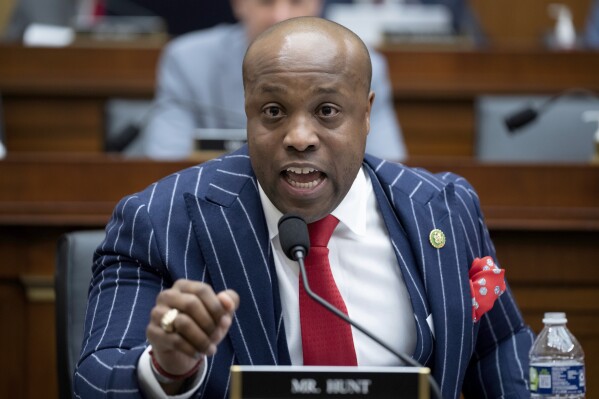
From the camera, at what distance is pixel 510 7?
664cm

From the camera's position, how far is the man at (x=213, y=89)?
3844 mm

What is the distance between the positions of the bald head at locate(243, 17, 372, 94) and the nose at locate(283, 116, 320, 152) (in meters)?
0.09

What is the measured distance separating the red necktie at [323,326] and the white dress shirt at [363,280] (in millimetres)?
29

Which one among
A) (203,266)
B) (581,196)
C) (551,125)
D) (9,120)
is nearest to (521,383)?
(203,266)

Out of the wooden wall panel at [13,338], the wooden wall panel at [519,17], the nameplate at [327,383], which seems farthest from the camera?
the wooden wall panel at [519,17]

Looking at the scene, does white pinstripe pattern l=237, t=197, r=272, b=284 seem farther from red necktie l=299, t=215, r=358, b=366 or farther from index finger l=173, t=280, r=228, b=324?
index finger l=173, t=280, r=228, b=324

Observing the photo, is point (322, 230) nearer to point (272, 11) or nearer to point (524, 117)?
point (524, 117)

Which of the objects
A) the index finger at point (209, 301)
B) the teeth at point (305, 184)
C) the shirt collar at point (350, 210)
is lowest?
the index finger at point (209, 301)

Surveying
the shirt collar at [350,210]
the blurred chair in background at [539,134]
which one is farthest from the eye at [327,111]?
the blurred chair in background at [539,134]

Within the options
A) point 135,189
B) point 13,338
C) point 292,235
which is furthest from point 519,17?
point 292,235

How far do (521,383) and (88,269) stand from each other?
84cm

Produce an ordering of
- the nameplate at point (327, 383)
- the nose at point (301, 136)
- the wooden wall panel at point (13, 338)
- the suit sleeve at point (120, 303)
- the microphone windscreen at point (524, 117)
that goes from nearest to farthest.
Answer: the nameplate at point (327, 383) < the suit sleeve at point (120, 303) < the nose at point (301, 136) < the wooden wall panel at point (13, 338) < the microphone windscreen at point (524, 117)

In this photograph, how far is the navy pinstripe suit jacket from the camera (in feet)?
5.96

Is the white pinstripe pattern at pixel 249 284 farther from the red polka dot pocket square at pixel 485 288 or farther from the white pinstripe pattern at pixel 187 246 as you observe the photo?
the red polka dot pocket square at pixel 485 288
